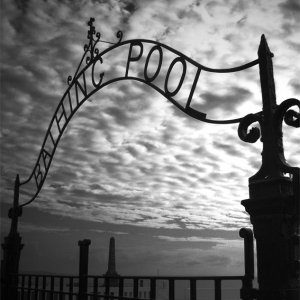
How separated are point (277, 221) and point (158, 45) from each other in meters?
2.89

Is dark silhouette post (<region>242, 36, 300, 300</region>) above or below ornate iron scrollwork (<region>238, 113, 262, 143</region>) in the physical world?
below

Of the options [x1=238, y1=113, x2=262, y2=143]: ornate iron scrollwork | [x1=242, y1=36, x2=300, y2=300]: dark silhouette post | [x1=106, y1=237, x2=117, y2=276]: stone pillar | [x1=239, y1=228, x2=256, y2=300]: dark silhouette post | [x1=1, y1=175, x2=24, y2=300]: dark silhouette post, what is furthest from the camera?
[x1=106, y1=237, x2=117, y2=276]: stone pillar

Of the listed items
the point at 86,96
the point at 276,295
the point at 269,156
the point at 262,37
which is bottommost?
the point at 276,295

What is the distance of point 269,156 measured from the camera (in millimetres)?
3225

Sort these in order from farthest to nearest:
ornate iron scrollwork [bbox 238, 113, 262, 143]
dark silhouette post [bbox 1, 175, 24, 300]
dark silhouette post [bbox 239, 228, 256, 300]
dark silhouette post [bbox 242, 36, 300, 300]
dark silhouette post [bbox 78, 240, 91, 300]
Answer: dark silhouette post [bbox 1, 175, 24, 300] < dark silhouette post [bbox 78, 240, 91, 300] < ornate iron scrollwork [bbox 238, 113, 262, 143] < dark silhouette post [bbox 239, 228, 256, 300] < dark silhouette post [bbox 242, 36, 300, 300]

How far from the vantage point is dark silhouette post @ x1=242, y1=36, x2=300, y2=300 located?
2.92 m

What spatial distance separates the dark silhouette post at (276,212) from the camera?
9.59ft

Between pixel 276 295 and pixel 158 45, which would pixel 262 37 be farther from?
pixel 276 295

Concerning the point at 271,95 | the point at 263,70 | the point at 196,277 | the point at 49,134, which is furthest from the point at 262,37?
the point at 49,134

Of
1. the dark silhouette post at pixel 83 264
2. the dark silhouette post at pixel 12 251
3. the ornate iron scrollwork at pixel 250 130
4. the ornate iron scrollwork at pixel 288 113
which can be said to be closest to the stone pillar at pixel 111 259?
the dark silhouette post at pixel 12 251

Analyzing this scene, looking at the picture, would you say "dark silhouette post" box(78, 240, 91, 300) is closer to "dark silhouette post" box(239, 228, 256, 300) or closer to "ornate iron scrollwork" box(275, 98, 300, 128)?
"dark silhouette post" box(239, 228, 256, 300)

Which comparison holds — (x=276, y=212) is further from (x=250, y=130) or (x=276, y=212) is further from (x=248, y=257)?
(x=250, y=130)

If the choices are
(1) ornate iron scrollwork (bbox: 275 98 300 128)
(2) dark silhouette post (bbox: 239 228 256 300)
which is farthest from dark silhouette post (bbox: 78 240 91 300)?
(1) ornate iron scrollwork (bbox: 275 98 300 128)

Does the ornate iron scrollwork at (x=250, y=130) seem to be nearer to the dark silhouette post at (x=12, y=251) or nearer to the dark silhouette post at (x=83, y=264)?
the dark silhouette post at (x=83, y=264)
